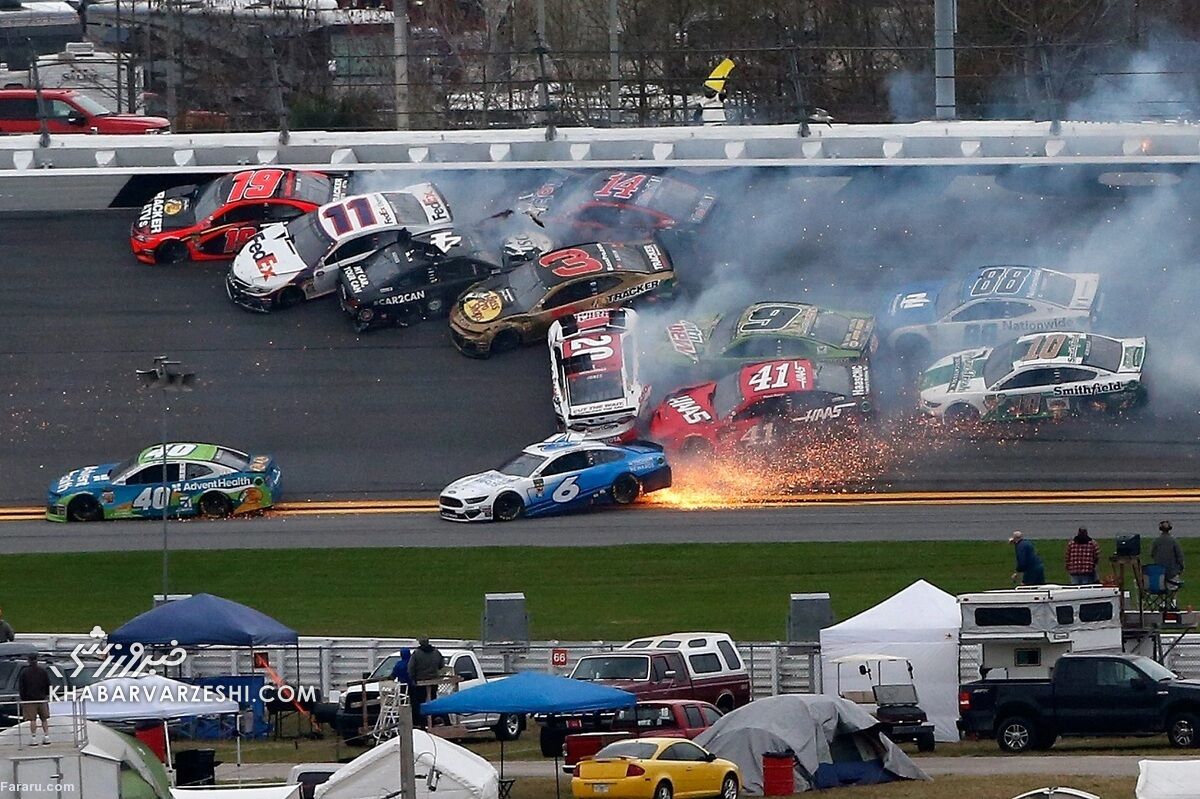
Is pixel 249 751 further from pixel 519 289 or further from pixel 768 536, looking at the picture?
pixel 519 289

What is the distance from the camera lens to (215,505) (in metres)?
Answer: 35.7

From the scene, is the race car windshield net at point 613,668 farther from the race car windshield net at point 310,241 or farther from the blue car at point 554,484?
the race car windshield net at point 310,241

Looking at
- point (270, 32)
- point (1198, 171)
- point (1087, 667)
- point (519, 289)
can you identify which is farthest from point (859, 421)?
point (270, 32)

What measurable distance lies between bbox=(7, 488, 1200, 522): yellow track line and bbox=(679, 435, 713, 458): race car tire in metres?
0.84

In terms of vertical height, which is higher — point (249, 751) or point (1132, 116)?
point (1132, 116)

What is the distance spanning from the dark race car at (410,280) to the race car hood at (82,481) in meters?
5.19

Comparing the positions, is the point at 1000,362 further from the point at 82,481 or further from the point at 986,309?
the point at 82,481

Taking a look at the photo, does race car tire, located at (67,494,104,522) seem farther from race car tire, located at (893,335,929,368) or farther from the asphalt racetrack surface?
race car tire, located at (893,335,929,368)

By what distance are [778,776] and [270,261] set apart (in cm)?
2090

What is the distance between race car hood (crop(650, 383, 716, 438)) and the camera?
36.4m

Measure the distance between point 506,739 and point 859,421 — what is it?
45.1 feet

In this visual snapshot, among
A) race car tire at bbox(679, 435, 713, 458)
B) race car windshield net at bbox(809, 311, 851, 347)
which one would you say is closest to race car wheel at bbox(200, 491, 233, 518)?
race car tire at bbox(679, 435, 713, 458)

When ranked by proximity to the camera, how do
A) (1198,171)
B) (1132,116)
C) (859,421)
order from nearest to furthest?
(859,421), (1198,171), (1132,116)

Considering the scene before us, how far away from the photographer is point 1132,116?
44156 mm
